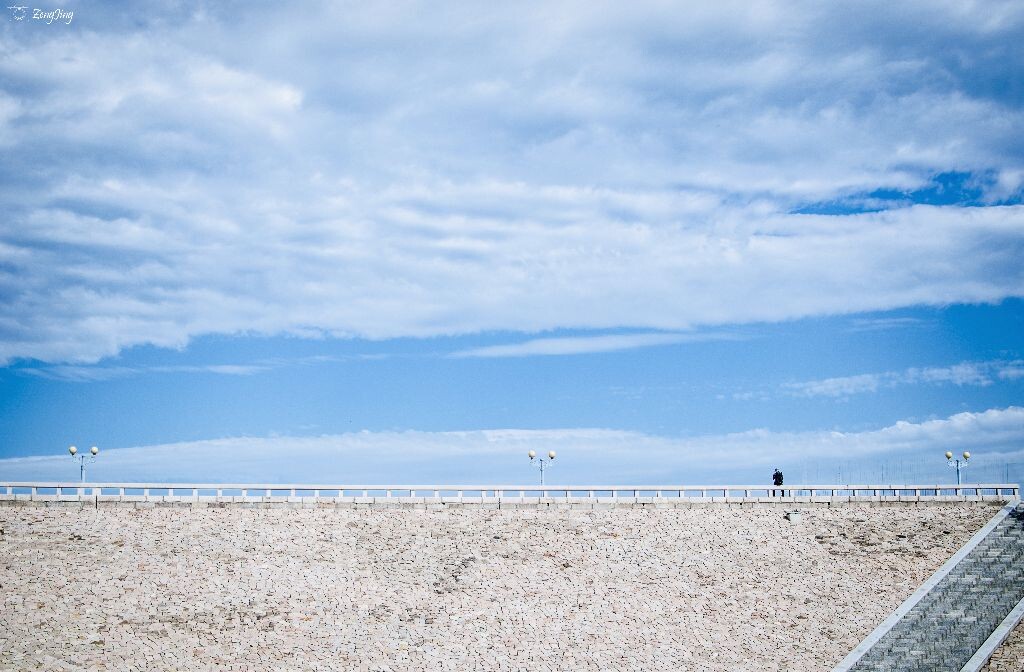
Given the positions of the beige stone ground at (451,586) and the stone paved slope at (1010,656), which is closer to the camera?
the beige stone ground at (451,586)

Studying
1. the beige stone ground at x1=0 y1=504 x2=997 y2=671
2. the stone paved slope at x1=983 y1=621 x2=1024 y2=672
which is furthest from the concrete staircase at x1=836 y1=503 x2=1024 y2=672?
the beige stone ground at x1=0 y1=504 x2=997 y2=671

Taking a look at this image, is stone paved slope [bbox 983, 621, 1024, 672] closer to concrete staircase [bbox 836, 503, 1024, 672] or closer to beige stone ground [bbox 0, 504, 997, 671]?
concrete staircase [bbox 836, 503, 1024, 672]

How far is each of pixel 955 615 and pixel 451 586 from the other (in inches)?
841

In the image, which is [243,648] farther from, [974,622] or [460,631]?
[974,622]

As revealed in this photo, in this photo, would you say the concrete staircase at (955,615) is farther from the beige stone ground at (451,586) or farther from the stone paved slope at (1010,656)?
the beige stone ground at (451,586)

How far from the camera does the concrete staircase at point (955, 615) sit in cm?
4025

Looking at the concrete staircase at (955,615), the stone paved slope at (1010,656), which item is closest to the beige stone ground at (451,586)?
the concrete staircase at (955,615)

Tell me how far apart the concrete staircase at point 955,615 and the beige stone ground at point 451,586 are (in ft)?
2.89

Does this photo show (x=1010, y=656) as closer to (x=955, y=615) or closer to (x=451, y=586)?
(x=955, y=615)

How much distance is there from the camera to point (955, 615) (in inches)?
1700

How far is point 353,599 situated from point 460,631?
15.8ft

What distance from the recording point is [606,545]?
154 feet

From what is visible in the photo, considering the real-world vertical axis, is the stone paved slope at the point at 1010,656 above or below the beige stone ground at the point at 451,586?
below

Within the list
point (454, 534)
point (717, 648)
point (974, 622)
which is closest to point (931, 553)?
point (974, 622)
